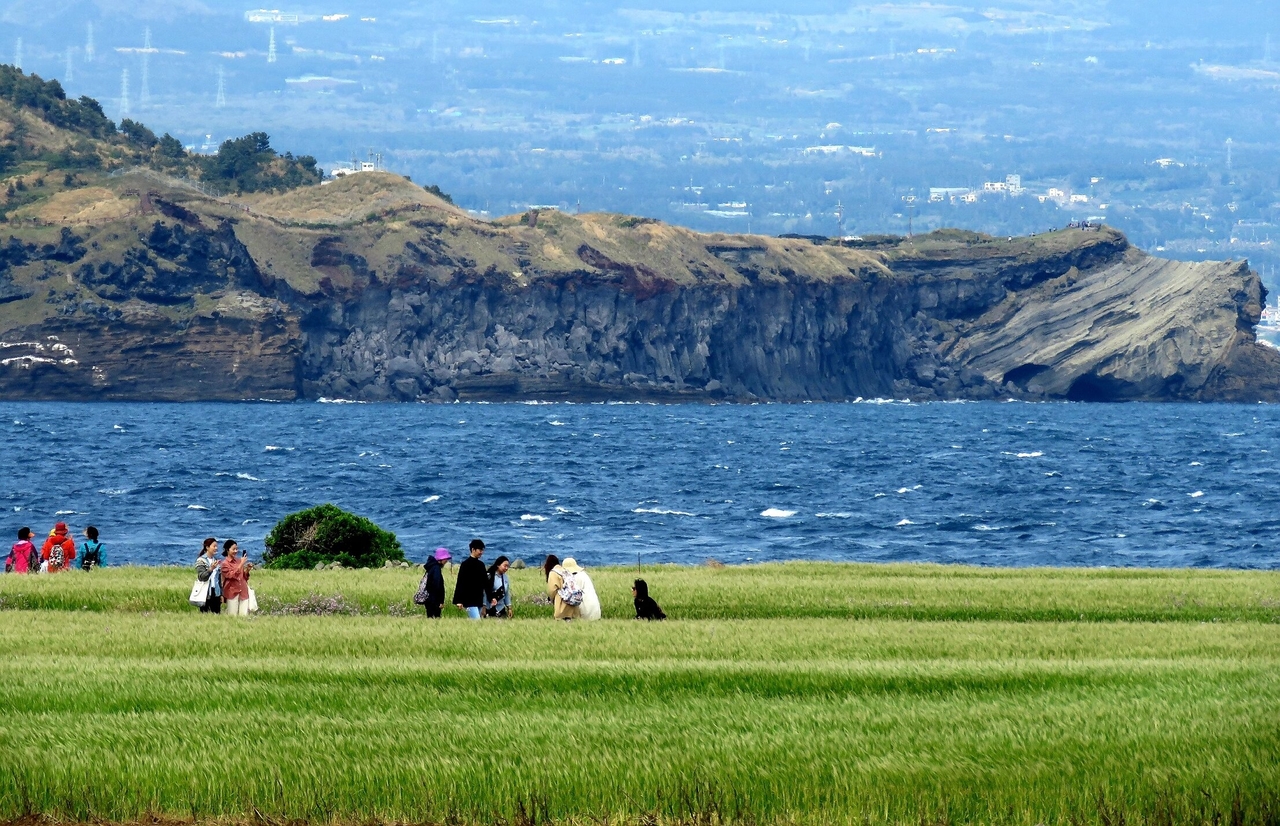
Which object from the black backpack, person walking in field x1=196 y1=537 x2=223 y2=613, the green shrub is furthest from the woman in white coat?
the black backpack

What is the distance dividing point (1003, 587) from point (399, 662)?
15761 millimetres

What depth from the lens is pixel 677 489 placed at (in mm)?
87500

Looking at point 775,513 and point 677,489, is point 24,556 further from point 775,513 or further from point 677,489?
point 677,489

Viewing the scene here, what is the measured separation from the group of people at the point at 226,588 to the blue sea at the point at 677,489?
82.5 ft

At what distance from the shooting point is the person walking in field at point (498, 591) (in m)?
26.8

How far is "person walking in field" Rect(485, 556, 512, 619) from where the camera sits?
87.9 ft

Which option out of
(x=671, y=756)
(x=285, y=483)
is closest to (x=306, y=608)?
(x=671, y=756)

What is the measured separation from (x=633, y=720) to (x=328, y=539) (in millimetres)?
22868

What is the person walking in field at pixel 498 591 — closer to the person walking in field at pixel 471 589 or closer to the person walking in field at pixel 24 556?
the person walking in field at pixel 471 589

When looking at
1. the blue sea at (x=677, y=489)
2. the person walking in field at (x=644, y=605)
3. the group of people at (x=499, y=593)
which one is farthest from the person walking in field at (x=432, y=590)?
the blue sea at (x=677, y=489)

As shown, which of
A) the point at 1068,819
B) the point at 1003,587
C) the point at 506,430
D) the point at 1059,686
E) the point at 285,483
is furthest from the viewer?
the point at 506,430

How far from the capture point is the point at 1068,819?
1466 centimetres

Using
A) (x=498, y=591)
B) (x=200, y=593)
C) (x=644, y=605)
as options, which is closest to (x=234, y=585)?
(x=200, y=593)

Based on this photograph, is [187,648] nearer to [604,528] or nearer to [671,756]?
[671,756]
